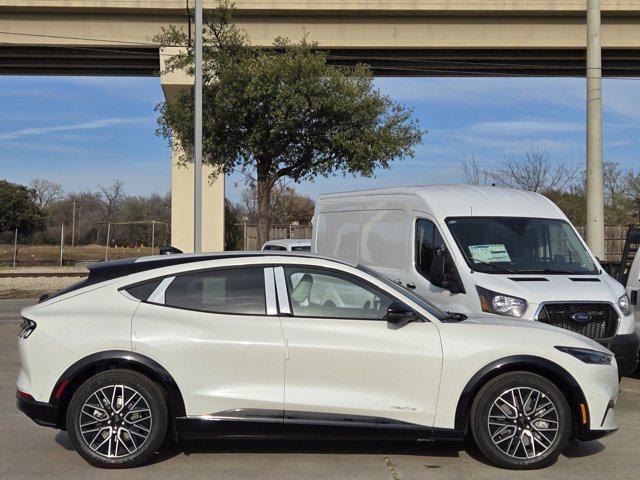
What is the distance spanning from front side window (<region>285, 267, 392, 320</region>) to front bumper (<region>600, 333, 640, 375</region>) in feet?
10.5

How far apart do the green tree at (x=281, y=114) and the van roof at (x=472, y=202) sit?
9438 millimetres

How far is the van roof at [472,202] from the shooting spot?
8.88m

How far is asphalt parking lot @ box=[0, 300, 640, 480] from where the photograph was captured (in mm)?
5469

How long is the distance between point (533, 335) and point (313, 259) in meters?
1.84

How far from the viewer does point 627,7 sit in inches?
970

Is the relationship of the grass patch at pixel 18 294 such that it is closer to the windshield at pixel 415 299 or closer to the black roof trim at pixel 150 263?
the black roof trim at pixel 150 263

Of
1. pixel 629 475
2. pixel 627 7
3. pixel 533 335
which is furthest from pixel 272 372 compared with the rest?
pixel 627 7

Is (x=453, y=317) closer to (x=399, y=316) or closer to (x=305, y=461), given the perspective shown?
(x=399, y=316)

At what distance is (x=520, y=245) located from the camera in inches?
340

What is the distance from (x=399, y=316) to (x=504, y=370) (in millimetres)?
932

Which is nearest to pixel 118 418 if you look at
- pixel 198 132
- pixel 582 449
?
pixel 582 449

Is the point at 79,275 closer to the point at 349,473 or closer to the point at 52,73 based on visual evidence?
the point at 52,73

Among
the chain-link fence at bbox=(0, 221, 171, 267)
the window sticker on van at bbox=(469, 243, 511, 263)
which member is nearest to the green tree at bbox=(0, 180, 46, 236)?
the chain-link fence at bbox=(0, 221, 171, 267)

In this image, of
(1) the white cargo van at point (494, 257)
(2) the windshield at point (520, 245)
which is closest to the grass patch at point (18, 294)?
(1) the white cargo van at point (494, 257)
